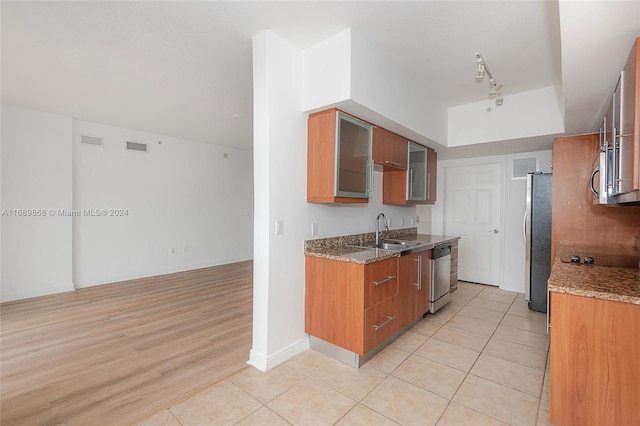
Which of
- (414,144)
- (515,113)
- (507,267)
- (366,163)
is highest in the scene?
(515,113)

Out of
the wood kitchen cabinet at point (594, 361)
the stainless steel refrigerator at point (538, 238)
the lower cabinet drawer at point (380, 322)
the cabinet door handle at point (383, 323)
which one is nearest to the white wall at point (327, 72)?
the lower cabinet drawer at point (380, 322)

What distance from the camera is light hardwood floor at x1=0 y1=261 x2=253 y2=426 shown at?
198 centimetres

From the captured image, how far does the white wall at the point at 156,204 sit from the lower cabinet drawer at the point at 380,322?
4.72 m

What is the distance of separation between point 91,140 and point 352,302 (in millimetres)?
5011

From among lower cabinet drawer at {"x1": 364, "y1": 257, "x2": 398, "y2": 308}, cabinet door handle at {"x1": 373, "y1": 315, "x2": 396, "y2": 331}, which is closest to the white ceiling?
lower cabinet drawer at {"x1": 364, "y1": 257, "x2": 398, "y2": 308}

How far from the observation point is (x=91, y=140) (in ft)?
15.8

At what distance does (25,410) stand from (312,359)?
1.94m

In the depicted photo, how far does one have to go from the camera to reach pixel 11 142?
4.10m

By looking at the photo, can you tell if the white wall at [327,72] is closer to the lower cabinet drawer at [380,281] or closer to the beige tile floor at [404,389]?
the lower cabinet drawer at [380,281]

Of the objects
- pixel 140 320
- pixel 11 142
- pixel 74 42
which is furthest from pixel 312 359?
pixel 11 142

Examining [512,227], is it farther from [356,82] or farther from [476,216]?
[356,82]

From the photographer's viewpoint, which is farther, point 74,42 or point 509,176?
point 509,176

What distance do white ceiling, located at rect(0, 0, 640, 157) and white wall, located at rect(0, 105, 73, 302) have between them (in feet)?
1.97

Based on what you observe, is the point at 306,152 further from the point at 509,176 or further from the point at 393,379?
the point at 509,176
